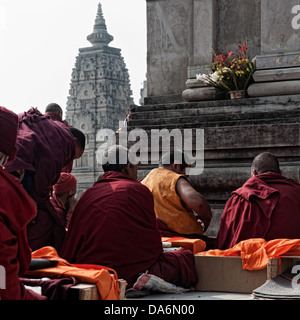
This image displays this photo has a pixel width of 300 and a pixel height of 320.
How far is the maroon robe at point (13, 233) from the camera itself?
9.75 ft

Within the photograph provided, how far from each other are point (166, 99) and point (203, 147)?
4.71ft

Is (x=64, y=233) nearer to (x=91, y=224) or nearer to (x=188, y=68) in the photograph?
(x=91, y=224)

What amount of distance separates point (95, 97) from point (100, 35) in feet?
24.2

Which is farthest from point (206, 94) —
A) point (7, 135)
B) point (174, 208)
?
point (7, 135)

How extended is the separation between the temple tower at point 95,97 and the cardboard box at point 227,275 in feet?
147

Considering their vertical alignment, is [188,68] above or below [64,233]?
above

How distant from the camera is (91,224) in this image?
4.71 m

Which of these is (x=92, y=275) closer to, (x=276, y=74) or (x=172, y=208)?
(x=172, y=208)

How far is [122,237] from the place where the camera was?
4664 millimetres

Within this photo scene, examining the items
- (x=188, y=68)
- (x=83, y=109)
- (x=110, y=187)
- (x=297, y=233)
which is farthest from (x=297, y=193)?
(x=83, y=109)

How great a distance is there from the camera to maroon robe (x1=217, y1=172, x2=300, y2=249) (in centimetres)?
529
